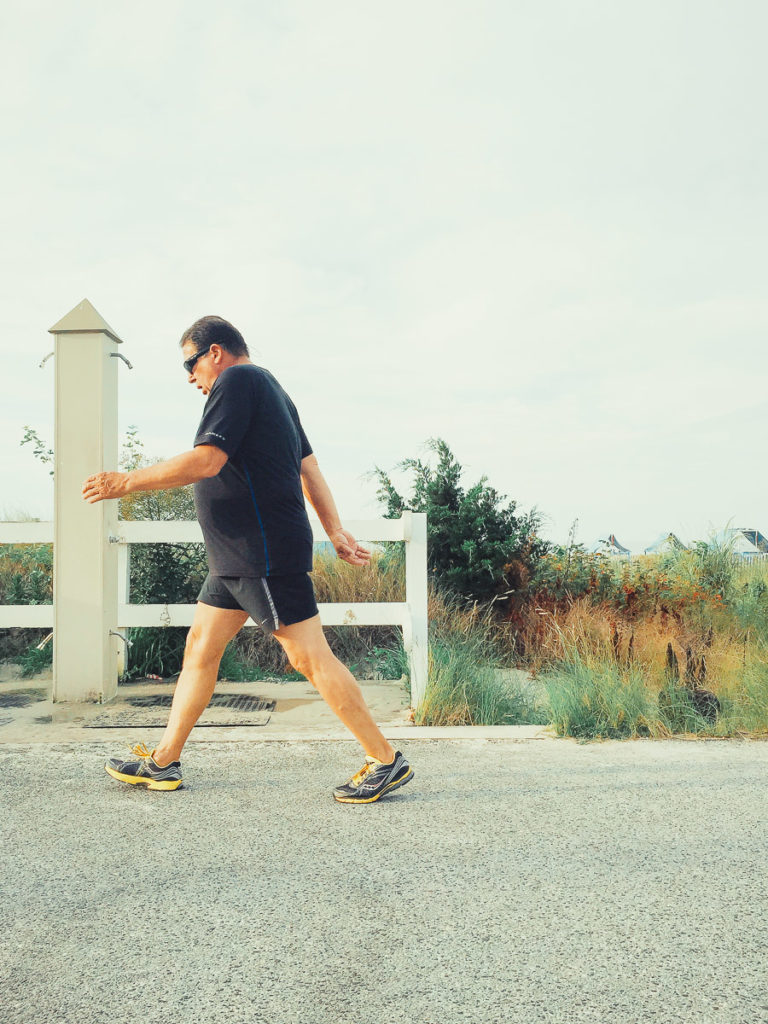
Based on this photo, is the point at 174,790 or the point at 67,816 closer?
the point at 67,816

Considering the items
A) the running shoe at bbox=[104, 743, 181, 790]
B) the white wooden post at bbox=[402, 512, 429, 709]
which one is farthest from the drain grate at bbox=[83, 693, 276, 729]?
the running shoe at bbox=[104, 743, 181, 790]

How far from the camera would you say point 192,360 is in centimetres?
402

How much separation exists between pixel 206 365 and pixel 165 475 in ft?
2.18

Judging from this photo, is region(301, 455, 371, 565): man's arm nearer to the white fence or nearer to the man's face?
the man's face

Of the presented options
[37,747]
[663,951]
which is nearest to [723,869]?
[663,951]

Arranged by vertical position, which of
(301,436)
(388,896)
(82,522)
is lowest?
(388,896)

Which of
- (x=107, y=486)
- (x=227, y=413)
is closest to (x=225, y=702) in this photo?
(x=107, y=486)

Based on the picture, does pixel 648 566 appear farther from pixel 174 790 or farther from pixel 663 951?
pixel 663 951

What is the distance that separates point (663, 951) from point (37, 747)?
11.5 ft

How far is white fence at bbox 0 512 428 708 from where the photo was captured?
600 centimetres

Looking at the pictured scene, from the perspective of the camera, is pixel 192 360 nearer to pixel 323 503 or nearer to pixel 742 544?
pixel 323 503

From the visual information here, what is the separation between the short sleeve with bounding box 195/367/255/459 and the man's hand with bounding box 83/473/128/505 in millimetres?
336

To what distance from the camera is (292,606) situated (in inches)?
150

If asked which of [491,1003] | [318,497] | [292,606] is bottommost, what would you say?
[491,1003]
